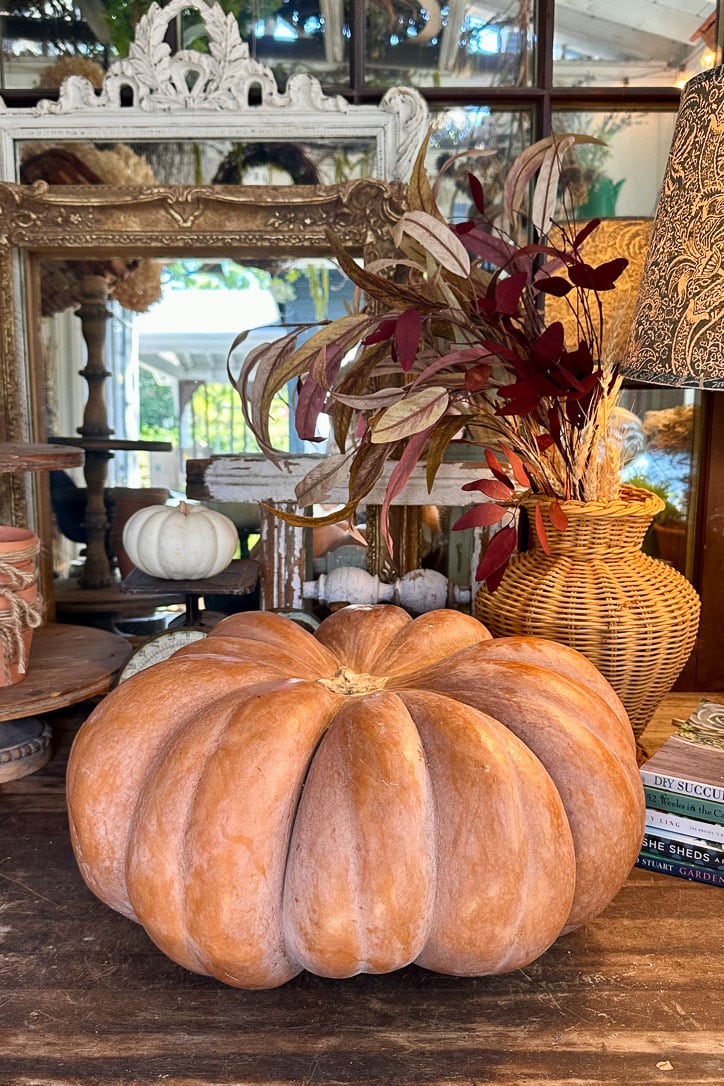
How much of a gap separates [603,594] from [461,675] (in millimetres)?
297

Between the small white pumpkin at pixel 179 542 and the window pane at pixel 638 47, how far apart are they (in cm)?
88

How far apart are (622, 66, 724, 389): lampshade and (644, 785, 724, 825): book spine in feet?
1.48

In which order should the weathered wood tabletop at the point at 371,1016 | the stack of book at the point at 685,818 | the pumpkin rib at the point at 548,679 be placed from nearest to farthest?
1. the weathered wood tabletop at the point at 371,1016
2. the pumpkin rib at the point at 548,679
3. the stack of book at the point at 685,818

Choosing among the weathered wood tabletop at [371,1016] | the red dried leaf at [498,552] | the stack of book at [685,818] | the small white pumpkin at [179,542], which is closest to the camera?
the weathered wood tabletop at [371,1016]

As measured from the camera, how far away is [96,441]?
1.29 m

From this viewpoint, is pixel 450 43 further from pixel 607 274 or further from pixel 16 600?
pixel 16 600

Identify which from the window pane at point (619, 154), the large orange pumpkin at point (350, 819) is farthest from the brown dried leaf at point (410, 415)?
the window pane at point (619, 154)

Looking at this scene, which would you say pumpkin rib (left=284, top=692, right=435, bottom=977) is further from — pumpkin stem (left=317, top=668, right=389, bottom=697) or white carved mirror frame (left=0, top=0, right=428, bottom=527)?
white carved mirror frame (left=0, top=0, right=428, bottom=527)

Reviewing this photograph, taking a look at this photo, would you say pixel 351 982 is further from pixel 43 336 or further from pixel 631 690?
pixel 43 336

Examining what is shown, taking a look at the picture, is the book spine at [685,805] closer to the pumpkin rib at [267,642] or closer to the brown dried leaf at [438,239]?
the pumpkin rib at [267,642]

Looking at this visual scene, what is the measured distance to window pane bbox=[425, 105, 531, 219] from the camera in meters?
1.27

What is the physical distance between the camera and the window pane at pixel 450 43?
1.27 meters

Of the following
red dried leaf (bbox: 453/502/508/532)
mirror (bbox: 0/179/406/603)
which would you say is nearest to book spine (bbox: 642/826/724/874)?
red dried leaf (bbox: 453/502/508/532)

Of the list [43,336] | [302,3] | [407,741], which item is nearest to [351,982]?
[407,741]
